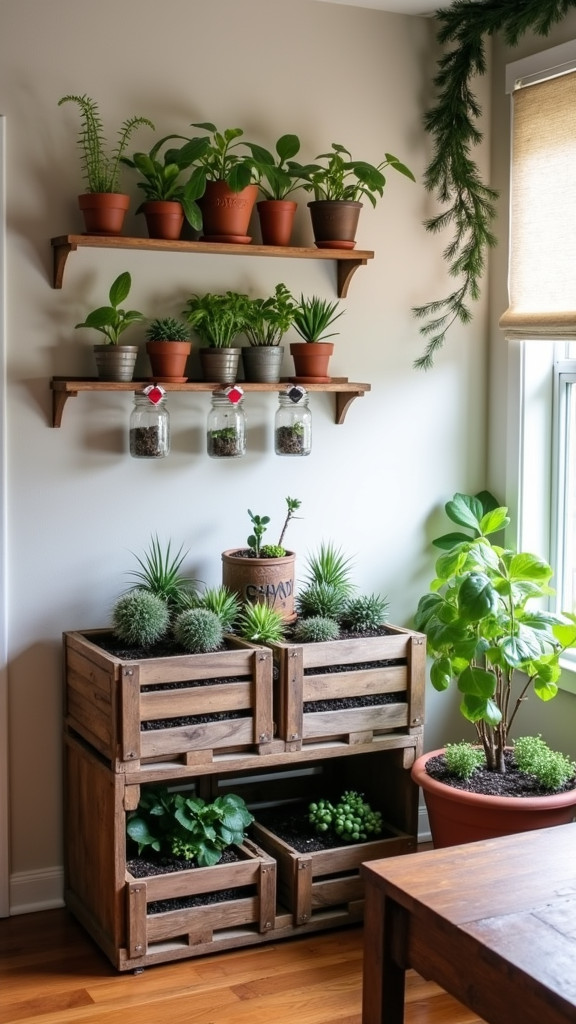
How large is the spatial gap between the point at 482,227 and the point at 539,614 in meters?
1.22

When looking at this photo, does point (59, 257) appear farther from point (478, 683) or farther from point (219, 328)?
point (478, 683)

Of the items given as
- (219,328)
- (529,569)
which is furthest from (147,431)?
(529,569)

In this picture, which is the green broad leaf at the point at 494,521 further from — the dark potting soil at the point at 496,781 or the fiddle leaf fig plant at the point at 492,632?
the dark potting soil at the point at 496,781

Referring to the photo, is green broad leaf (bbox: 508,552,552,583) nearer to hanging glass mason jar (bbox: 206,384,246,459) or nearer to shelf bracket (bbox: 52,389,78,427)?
hanging glass mason jar (bbox: 206,384,246,459)

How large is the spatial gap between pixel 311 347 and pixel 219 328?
0.28 meters

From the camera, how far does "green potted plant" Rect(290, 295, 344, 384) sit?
3.31 m

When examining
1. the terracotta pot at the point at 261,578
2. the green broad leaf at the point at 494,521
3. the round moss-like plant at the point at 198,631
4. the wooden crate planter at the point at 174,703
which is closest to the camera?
the wooden crate planter at the point at 174,703

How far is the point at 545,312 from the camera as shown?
3389mm

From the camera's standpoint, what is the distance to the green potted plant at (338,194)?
3.25m

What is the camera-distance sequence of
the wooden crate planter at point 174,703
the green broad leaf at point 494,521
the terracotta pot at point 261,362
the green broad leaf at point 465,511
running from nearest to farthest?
the wooden crate planter at point 174,703 < the terracotta pot at point 261,362 < the green broad leaf at point 494,521 < the green broad leaf at point 465,511

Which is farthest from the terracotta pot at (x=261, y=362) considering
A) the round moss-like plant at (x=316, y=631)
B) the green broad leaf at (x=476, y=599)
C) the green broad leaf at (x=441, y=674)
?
the green broad leaf at (x=441, y=674)

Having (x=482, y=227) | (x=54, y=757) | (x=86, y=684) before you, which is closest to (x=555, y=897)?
(x=86, y=684)

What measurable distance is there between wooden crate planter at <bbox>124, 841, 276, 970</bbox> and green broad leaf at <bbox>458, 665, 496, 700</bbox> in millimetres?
677

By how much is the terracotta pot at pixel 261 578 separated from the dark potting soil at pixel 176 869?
26.7 inches
